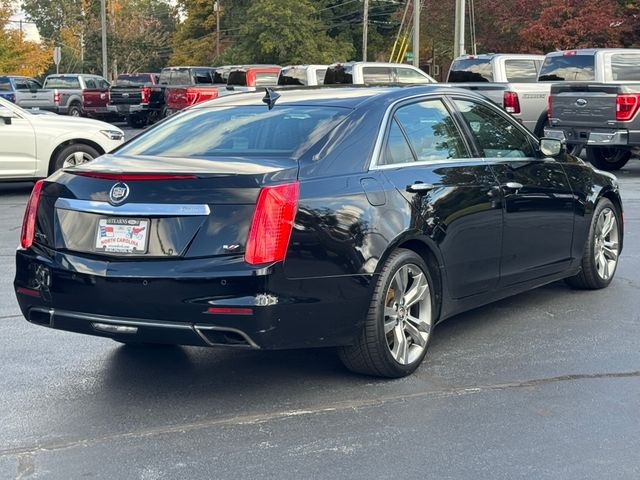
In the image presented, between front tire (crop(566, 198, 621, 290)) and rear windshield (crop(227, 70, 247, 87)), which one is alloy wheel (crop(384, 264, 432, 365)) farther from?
rear windshield (crop(227, 70, 247, 87))

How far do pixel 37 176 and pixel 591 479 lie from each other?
38.2 ft

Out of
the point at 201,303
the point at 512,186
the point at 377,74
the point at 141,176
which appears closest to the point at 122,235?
the point at 141,176

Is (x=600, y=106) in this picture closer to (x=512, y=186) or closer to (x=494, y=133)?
(x=494, y=133)

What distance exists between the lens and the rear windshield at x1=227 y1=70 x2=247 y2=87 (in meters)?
28.1

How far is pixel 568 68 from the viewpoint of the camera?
1903 cm

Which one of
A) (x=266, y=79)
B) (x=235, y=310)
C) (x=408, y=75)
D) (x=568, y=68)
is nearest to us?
(x=235, y=310)

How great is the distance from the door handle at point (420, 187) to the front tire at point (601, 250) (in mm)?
2234

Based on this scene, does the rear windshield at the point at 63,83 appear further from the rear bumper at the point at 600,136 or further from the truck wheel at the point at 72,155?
the rear bumper at the point at 600,136

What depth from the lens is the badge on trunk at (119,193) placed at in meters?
5.06

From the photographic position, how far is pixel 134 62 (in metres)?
66.7

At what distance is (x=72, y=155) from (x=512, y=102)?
915 centimetres

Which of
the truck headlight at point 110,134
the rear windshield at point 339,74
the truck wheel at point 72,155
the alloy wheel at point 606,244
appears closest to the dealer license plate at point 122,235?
the alloy wheel at point 606,244

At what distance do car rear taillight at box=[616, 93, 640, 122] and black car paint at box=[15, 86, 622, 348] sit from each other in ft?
36.0

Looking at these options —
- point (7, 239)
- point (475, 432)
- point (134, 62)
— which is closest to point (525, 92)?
point (7, 239)
